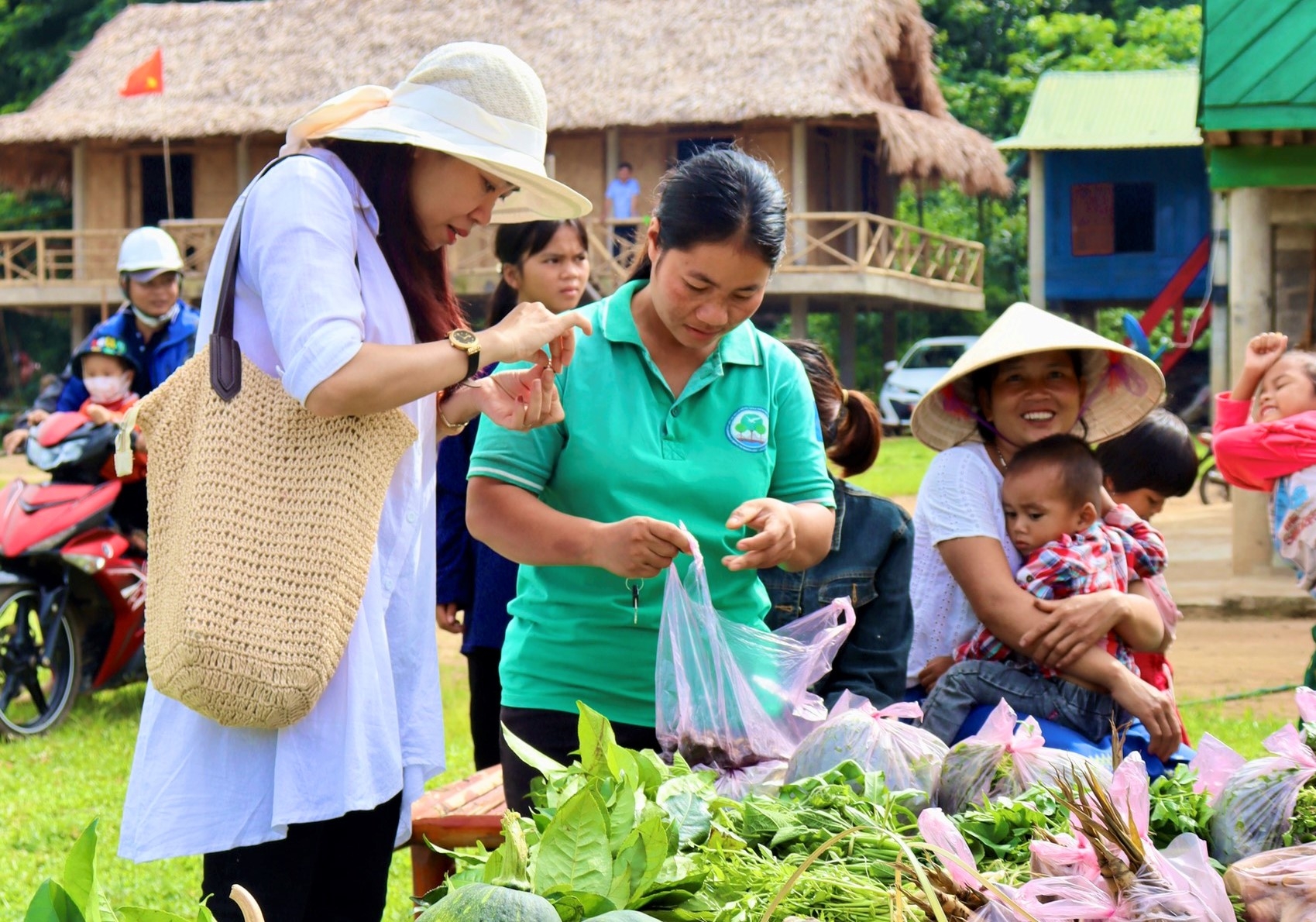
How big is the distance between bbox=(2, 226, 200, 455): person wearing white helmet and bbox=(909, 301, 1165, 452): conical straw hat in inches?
152

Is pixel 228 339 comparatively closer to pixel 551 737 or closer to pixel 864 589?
pixel 551 737

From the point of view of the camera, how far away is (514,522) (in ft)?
8.04

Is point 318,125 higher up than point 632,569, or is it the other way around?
point 318,125

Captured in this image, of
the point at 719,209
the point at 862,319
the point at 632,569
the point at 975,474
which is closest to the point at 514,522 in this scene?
the point at 632,569

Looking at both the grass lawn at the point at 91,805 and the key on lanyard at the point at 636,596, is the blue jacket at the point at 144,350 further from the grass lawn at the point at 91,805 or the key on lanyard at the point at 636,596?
the key on lanyard at the point at 636,596

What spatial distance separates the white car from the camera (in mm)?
22156

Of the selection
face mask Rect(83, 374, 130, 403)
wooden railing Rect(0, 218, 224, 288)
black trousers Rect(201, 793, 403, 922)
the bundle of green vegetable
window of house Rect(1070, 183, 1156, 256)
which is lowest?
black trousers Rect(201, 793, 403, 922)

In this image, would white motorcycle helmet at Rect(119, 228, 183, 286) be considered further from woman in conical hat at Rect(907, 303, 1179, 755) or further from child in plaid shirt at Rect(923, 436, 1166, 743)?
child in plaid shirt at Rect(923, 436, 1166, 743)

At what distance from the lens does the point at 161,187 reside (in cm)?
2427

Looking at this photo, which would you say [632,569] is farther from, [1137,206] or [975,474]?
[1137,206]

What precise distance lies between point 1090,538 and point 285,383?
1.71m

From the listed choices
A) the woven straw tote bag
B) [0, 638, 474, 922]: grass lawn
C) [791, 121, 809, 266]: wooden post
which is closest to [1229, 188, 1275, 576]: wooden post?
[0, 638, 474, 922]: grass lawn

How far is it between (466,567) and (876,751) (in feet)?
7.38

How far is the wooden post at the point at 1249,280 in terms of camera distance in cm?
883
